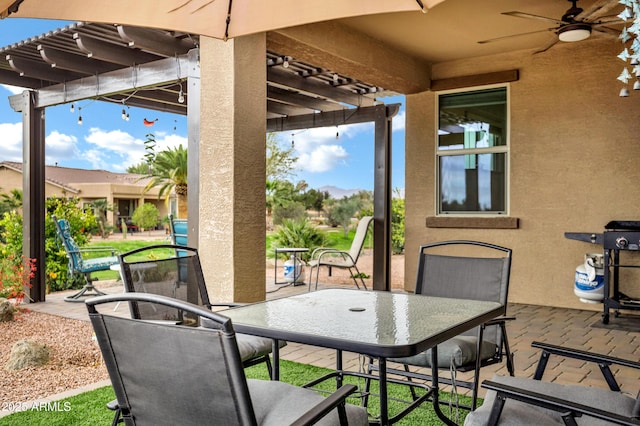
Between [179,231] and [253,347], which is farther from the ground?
[179,231]

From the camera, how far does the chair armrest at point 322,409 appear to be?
4.48ft

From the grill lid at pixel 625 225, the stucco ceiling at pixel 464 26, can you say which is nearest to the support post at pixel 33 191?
the stucco ceiling at pixel 464 26

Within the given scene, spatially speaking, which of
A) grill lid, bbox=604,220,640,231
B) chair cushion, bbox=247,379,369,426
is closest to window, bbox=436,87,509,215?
grill lid, bbox=604,220,640,231

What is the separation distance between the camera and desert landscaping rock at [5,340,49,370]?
12.7 ft

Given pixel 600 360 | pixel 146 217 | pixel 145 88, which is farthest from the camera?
pixel 146 217

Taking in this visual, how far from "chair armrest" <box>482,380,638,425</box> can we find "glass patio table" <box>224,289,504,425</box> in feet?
0.94

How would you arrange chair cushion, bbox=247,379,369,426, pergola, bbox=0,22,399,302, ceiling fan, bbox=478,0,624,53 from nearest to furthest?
chair cushion, bbox=247,379,369,426 → ceiling fan, bbox=478,0,624,53 → pergola, bbox=0,22,399,302

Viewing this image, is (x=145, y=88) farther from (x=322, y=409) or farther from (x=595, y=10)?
(x=322, y=409)

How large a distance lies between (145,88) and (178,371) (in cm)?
480

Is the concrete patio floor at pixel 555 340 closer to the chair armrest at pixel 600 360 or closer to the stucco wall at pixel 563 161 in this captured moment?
the stucco wall at pixel 563 161

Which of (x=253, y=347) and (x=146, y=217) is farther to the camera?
(x=146, y=217)

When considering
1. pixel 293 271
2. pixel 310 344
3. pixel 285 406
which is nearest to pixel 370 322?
pixel 310 344

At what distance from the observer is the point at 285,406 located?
1786 mm

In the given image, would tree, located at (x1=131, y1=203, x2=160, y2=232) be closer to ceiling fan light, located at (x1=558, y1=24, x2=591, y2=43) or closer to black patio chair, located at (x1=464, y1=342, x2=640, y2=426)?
ceiling fan light, located at (x1=558, y1=24, x2=591, y2=43)
